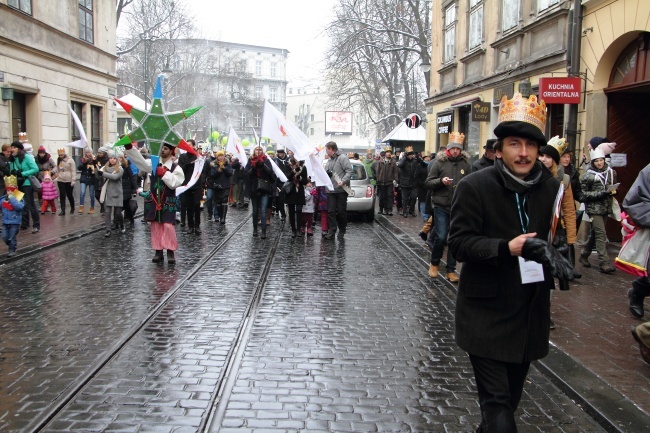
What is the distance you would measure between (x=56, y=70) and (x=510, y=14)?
45.6 feet

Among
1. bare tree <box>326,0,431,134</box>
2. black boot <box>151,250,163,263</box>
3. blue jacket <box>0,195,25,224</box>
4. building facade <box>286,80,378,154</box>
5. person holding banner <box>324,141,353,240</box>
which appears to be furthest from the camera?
building facade <box>286,80,378,154</box>

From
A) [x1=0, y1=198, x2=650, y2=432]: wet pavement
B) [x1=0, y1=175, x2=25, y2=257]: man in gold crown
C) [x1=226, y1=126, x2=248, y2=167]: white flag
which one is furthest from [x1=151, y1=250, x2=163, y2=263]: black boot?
[x1=226, y1=126, x2=248, y2=167]: white flag

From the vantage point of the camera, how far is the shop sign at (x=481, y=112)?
57.4 feet

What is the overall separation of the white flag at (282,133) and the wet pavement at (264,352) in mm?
3248

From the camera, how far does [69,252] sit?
11188mm

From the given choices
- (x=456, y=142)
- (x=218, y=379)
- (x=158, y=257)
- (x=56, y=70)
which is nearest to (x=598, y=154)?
(x=456, y=142)

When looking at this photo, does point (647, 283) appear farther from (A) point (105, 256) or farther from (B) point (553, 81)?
(A) point (105, 256)

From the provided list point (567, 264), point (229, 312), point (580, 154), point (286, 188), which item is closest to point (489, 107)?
point (580, 154)

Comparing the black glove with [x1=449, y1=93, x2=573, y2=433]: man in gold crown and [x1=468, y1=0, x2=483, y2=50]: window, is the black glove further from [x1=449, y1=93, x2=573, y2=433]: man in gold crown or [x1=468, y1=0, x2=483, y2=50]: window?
[x1=468, y1=0, x2=483, y2=50]: window

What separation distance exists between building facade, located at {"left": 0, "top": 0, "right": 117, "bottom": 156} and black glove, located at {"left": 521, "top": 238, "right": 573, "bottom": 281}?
17.0m

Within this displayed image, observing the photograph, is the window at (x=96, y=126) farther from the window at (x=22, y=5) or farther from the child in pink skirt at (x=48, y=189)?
the child in pink skirt at (x=48, y=189)

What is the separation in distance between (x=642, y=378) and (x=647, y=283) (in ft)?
6.71

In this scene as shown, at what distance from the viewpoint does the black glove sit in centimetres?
284

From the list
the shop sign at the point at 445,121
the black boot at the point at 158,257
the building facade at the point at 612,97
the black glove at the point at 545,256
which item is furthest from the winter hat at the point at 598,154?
the shop sign at the point at 445,121
